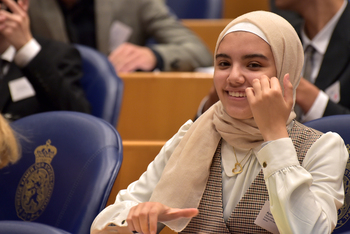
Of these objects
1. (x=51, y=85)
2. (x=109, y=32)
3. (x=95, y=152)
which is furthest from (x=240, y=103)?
(x=109, y=32)

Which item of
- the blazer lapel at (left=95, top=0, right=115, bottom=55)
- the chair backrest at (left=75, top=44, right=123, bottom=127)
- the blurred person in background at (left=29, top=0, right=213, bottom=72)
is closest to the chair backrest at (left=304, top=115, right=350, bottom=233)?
the chair backrest at (left=75, top=44, right=123, bottom=127)

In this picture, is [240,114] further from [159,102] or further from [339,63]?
[159,102]

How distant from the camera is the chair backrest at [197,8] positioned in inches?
133

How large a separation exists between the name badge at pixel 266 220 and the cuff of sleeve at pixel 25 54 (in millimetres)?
1197

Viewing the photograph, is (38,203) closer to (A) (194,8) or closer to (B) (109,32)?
(B) (109,32)

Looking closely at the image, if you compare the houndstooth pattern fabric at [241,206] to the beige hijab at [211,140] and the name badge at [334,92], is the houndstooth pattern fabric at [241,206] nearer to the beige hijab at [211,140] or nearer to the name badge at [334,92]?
the beige hijab at [211,140]

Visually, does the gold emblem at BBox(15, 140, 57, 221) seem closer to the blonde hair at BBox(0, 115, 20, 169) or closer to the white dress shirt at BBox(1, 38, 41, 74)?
the blonde hair at BBox(0, 115, 20, 169)

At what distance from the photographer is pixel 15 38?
6.00 feet

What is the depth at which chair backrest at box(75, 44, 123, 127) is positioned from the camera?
1823mm

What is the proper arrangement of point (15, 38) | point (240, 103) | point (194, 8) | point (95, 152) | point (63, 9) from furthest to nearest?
point (194, 8), point (63, 9), point (15, 38), point (95, 152), point (240, 103)

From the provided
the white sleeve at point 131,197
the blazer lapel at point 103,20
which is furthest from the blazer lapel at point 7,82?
the white sleeve at point 131,197

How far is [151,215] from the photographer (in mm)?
899

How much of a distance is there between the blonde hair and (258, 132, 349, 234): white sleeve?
0.77 meters

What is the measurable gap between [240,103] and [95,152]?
0.46 m
